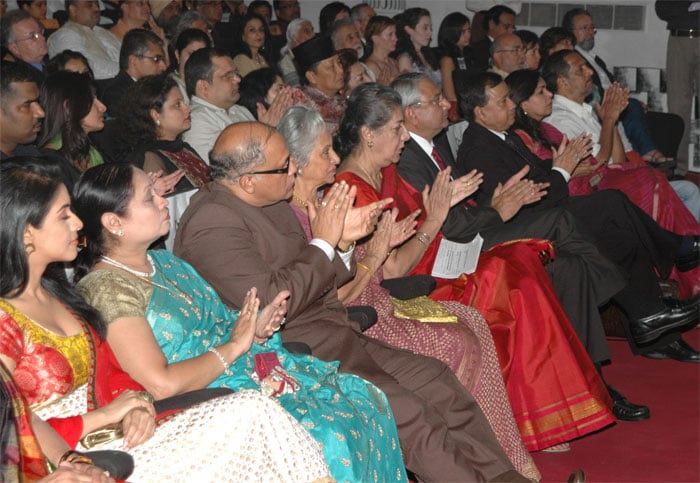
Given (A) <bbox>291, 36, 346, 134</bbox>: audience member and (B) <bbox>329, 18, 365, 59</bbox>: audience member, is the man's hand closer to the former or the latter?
(A) <bbox>291, 36, 346, 134</bbox>: audience member

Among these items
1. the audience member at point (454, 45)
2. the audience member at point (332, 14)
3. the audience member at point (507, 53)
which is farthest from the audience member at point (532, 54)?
the audience member at point (332, 14)

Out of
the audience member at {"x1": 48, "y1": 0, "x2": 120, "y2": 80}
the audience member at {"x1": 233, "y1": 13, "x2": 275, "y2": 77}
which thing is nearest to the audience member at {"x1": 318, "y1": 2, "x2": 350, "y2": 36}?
the audience member at {"x1": 233, "y1": 13, "x2": 275, "y2": 77}

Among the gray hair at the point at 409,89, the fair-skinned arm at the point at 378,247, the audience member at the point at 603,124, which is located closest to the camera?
the fair-skinned arm at the point at 378,247

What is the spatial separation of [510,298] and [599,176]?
1.75 metres

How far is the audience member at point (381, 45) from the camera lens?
6777 millimetres

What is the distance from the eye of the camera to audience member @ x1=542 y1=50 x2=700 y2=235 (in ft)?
16.1

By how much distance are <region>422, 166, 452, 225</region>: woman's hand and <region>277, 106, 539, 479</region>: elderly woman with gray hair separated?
26cm

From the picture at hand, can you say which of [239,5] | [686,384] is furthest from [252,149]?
[239,5]

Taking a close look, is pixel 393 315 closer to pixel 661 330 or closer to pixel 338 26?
pixel 661 330

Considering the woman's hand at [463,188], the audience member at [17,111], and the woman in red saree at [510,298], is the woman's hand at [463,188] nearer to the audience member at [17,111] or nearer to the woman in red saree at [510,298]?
the woman in red saree at [510,298]

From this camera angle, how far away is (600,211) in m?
4.43

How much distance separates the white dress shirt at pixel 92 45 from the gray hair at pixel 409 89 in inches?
Answer: 87.2

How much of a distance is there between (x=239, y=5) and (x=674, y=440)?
5.85 metres

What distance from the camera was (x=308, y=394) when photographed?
2.54m
